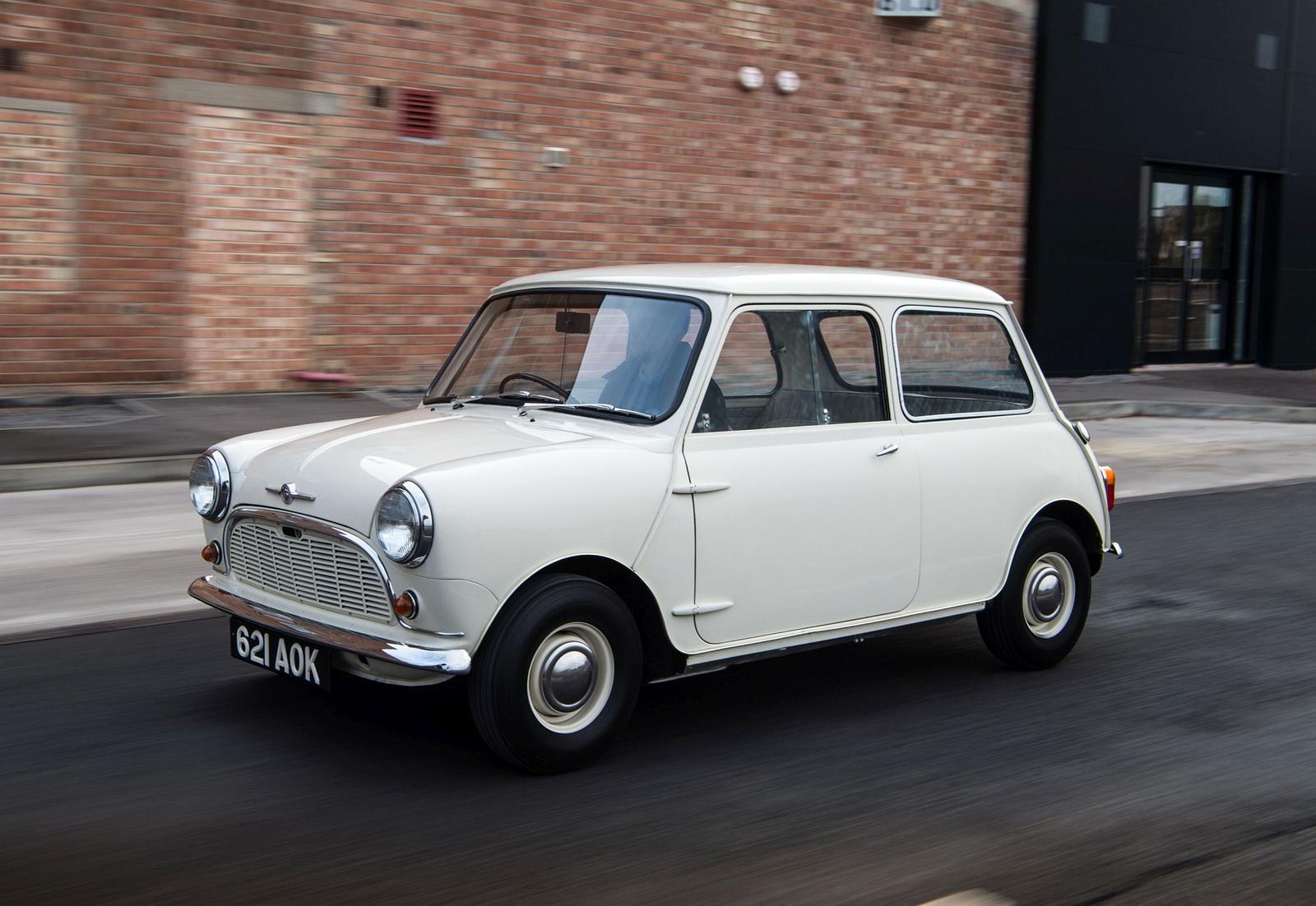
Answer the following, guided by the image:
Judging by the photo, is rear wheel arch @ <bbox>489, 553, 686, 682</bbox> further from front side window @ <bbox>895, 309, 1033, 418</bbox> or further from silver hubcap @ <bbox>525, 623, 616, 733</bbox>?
front side window @ <bbox>895, 309, 1033, 418</bbox>

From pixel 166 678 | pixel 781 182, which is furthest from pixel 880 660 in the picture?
pixel 781 182

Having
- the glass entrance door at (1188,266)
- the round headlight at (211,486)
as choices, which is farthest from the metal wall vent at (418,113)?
the glass entrance door at (1188,266)

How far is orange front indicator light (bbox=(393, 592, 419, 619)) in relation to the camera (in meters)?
3.97

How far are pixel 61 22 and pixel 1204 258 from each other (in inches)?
632

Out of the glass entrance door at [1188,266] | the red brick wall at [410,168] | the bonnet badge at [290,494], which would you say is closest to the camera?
the bonnet badge at [290,494]

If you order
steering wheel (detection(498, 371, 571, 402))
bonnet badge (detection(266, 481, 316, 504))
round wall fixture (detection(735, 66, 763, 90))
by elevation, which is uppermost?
round wall fixture (detection(735, 66, 763, 90))

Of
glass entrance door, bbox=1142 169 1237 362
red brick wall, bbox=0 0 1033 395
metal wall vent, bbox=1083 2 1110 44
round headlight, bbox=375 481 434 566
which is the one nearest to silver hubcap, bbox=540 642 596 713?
round headlight, bbox=375 481 434 566

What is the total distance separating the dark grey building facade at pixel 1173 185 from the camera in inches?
722

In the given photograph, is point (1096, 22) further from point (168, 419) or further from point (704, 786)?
point (704, 786)

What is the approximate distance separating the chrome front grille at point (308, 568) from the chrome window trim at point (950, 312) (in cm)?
209

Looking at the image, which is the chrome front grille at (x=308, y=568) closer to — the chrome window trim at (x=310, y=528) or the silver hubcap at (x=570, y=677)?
the chrome window trim at (x=310, y=528)

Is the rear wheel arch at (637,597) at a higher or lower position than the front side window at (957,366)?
lower

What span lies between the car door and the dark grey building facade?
1384 cm

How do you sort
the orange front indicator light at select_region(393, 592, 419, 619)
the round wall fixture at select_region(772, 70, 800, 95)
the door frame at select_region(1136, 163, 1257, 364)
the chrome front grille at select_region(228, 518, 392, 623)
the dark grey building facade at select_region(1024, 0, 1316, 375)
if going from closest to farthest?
the orange front indicator light at select_region(393, 592, 419, 619) → the chrome front grille at select_region(228, 518, 392, 623) → the round wall fixture at select_region(772, 70, 800, 95) → the dark grey building facade at select_region(1024, 0, 1316, 375) → the door frame at select_region(1136, 163, 1257, 364)
